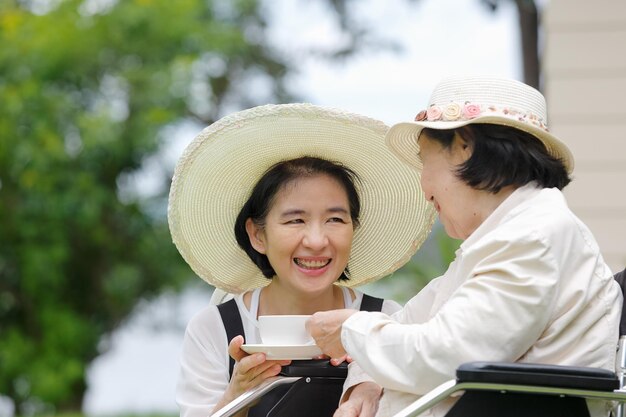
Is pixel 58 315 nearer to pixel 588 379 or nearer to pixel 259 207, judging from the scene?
pixel 259 207

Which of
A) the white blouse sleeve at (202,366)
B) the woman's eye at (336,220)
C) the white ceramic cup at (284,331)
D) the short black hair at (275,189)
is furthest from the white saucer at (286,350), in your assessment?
the short black hair at (275,189)

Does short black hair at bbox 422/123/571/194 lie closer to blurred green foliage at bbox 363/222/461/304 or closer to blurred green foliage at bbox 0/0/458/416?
blurred green foliage at bbox 363/222/461/304

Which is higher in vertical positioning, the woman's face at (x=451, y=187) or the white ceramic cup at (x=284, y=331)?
the woman's face at (x=451, y=187)

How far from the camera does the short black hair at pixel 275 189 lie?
3502 mm

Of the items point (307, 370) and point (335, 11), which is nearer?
point (307, 370)

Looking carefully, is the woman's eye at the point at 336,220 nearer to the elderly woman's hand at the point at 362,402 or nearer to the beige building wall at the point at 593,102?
the elderly woman's hand at the point at 362,402

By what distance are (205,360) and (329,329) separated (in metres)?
0.65

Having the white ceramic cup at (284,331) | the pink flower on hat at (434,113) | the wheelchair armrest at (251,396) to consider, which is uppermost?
the pink flower on hat at (434,113)

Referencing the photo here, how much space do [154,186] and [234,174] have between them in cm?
719

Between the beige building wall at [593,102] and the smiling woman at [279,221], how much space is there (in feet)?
9.01

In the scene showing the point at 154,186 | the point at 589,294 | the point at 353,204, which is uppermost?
the point at 154,186

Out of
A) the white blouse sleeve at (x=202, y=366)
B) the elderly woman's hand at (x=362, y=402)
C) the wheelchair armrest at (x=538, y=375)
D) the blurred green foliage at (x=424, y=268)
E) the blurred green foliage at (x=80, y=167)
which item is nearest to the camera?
the wheelchair armrest at (x=538, y=375)

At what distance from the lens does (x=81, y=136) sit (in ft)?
33.8

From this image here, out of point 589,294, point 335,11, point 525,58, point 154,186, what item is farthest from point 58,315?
point 589,294
